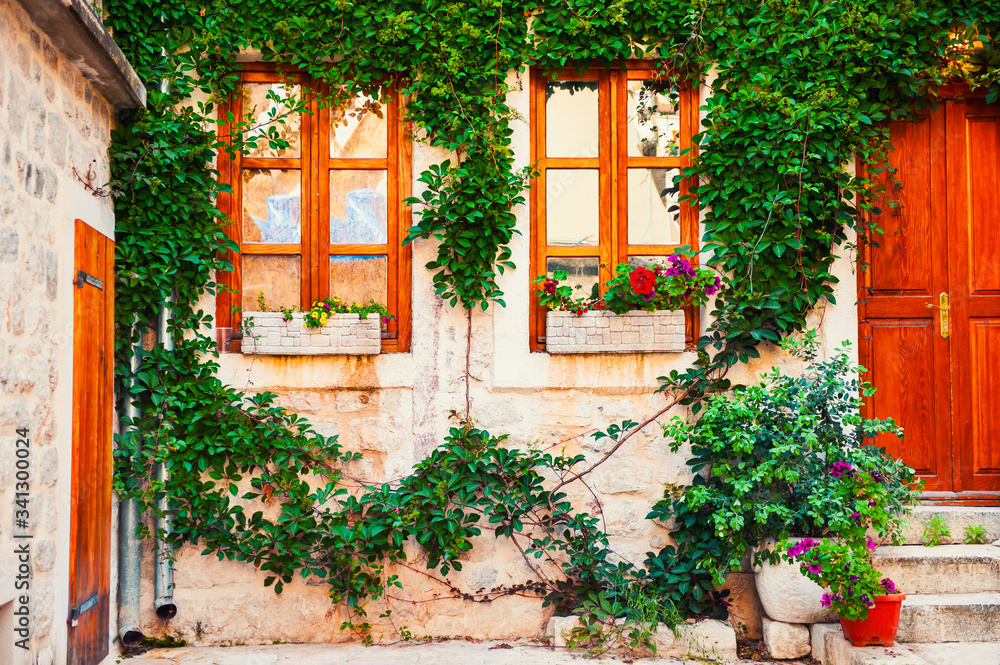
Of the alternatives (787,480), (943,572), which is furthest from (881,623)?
(787,480)

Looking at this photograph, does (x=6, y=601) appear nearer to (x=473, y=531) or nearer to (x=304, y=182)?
(x=473, y=531)

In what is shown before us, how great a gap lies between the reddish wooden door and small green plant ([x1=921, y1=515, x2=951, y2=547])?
0.24 meters

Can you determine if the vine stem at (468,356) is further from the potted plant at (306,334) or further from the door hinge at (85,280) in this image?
the door hinge at (85,280)

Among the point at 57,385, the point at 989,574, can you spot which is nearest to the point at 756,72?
the point at 989,574

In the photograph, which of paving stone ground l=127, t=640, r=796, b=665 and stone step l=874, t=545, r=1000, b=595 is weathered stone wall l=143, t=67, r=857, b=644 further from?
stone step l=874, t=545, r=1000, b=595

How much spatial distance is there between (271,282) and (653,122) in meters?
2.33

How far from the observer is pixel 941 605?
3.32 m

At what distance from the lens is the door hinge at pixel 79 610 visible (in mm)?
2977

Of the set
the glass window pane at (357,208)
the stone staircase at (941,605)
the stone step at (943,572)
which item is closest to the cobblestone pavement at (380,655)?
the stone staircase at (941,605)

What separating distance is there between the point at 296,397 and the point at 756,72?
3.02 m

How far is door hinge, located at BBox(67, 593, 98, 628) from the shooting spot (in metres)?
2.98

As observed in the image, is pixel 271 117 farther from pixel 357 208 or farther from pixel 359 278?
pixel 359 278

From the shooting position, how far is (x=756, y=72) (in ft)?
12.4

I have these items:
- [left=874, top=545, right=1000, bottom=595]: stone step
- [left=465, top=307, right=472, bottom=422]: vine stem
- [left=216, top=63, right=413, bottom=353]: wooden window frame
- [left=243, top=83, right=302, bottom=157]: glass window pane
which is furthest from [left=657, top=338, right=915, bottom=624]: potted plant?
[left=243, top=83, right=302, bottom=157]: glass window pane
